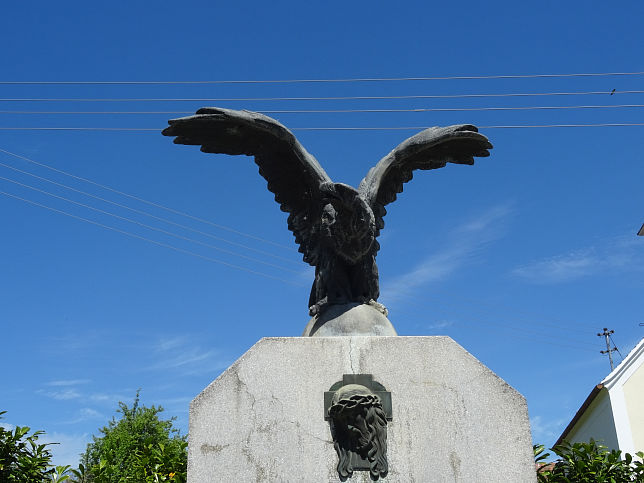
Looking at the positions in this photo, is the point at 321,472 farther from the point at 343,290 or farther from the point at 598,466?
the point at 598,466

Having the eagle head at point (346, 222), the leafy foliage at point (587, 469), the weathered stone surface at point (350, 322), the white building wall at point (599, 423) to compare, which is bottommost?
the leafy foliage at point (587, 469)

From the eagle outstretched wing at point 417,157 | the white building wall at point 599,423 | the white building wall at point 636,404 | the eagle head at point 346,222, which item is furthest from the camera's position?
the white building wall at point 599,423

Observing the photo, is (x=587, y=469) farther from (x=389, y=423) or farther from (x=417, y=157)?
(x=417, y=157)

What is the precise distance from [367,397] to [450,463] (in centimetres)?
68

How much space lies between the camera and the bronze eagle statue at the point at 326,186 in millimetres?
5137

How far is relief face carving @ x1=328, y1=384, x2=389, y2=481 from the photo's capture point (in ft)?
13.4

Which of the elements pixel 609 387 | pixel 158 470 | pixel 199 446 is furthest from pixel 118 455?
pixel 199 446

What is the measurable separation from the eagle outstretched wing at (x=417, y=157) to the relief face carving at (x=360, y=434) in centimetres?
177

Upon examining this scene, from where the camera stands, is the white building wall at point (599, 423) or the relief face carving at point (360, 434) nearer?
the relief face carving at point (360, 434)

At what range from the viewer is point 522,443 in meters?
4.25

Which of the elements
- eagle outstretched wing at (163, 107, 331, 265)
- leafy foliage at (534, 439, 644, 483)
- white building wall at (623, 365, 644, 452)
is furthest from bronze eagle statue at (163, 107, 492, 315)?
white building wall at (623, 365, 644, 452)

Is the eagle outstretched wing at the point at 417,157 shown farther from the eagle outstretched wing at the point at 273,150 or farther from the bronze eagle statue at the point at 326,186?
the eagle outstretched wing at the point at 273,150

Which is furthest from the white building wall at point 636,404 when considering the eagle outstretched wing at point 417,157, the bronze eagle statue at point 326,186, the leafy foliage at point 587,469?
the bronze eagle statue at point 326,186

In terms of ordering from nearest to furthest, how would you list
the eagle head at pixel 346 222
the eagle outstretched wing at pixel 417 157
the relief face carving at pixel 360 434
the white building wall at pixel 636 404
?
the relief face carving at pixel 360 434 → the eagle head at pixel 346 222 → the eagle outstretched wing at pixel 417 157 → the white building wall at pixel 636 404
